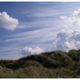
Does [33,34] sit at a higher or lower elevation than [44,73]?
higher

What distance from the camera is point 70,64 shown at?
87.2 inches

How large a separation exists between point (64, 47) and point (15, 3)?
672mm

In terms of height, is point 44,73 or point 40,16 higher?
point 40,16

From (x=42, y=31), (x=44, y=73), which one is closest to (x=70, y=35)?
(x=42, y=31)

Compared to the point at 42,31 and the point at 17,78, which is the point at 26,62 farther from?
the point at 42,31

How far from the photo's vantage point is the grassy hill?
219cm

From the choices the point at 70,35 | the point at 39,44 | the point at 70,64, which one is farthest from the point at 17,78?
the point at 70,35

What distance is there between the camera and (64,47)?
2.25m

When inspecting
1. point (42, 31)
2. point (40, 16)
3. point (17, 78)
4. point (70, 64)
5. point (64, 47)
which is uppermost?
point (40, 16)

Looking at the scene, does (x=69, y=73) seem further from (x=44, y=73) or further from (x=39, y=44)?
(x=39, y=44)

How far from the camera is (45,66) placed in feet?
7.32

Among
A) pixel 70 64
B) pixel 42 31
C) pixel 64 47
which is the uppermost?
pixel 42 31

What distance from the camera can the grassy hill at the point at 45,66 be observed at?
219 cm

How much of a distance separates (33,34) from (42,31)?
10 cm
